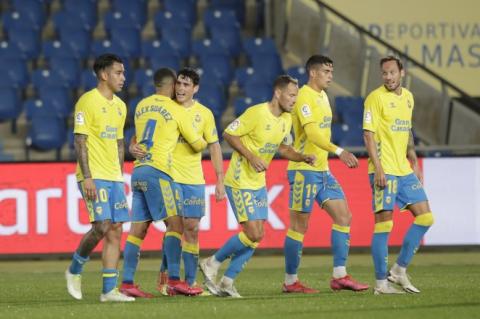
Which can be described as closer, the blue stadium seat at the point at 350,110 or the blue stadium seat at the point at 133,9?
the blue stadium seat at the point at 350,110

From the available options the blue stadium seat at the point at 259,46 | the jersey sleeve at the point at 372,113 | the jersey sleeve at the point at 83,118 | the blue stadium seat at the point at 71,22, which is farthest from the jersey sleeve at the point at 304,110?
the blue stadium seat at the point at 71,22

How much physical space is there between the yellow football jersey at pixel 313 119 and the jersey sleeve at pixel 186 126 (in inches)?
43.1

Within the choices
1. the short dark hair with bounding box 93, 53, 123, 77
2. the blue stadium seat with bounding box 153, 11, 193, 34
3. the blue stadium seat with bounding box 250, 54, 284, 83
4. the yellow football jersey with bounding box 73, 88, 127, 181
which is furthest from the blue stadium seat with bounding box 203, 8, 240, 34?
the yellow football jersey with bounding box 73, 88, 127, 181

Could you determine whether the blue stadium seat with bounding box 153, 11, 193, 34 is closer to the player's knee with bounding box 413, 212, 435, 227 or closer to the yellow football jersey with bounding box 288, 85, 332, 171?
the yellow football jersey with bounding box 288, 85, 332, 171

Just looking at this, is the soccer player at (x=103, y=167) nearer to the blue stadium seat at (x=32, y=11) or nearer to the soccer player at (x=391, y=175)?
the soccer player at (x=391, y=175)

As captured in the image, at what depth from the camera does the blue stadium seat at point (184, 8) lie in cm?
2362

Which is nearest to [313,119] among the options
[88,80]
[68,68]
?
[88,80]

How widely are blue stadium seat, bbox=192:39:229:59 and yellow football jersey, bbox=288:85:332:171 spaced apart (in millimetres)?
10111

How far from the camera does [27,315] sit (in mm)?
10180

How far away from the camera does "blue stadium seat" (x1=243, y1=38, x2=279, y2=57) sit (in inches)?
889

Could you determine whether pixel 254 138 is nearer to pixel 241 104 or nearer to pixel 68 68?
pixel 241 104

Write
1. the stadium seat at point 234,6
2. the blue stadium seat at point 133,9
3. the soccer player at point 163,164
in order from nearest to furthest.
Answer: the soccer player at point 163,164 < the blue stadium seat at point 133,9 < the stadium seat at point 234,6

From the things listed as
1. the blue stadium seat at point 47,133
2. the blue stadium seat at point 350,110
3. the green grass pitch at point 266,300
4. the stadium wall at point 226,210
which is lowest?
the green grass pitch at point 266,300

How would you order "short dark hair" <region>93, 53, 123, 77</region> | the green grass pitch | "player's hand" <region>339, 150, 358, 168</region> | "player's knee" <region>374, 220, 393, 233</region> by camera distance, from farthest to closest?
1. "player's knee" <region>374, 220, 393, 233</region>
2. "player's hand" <region>339, 150, 358, 168</region>
3. "short dark hair" <region>93, 53, 123, 77</region>
4. the green grass pitch
